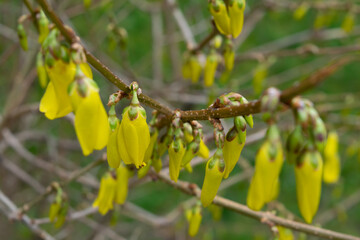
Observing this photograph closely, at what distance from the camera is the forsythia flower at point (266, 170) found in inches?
36.3

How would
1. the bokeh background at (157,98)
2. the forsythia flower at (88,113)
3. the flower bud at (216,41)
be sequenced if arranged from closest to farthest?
the forsythia flower at (88,113), the flower bud at (216,41), the bokeh background at (157,98)

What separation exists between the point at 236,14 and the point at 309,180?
0.81m

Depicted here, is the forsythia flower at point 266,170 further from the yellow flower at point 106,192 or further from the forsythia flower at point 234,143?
the yellow flower at point 106,192

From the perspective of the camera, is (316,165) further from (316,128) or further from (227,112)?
(227,112)

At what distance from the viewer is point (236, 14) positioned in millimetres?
1535

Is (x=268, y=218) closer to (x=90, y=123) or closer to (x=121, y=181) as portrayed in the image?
(x=121, y=181)

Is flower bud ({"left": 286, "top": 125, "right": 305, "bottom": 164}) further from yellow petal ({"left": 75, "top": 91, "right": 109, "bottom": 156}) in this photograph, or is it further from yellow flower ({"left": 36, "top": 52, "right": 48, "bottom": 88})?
yellow flower ({"left": 36, "top": 52, "right": 48, "bottom": 88})

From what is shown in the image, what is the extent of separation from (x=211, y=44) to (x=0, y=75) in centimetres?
319

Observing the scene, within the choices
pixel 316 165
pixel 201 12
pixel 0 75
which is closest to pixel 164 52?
pixel 201 12

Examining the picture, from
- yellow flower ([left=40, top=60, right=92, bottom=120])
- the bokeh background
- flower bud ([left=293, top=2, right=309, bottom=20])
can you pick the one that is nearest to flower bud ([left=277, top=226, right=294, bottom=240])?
the bokeh background

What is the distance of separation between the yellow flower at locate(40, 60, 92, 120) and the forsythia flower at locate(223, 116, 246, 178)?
46cm

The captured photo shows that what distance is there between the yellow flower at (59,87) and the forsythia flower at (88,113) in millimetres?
75


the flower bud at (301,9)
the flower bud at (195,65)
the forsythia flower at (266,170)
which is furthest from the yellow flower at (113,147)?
the flower bud at (301,9)

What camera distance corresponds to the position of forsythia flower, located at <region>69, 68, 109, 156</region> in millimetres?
1008
